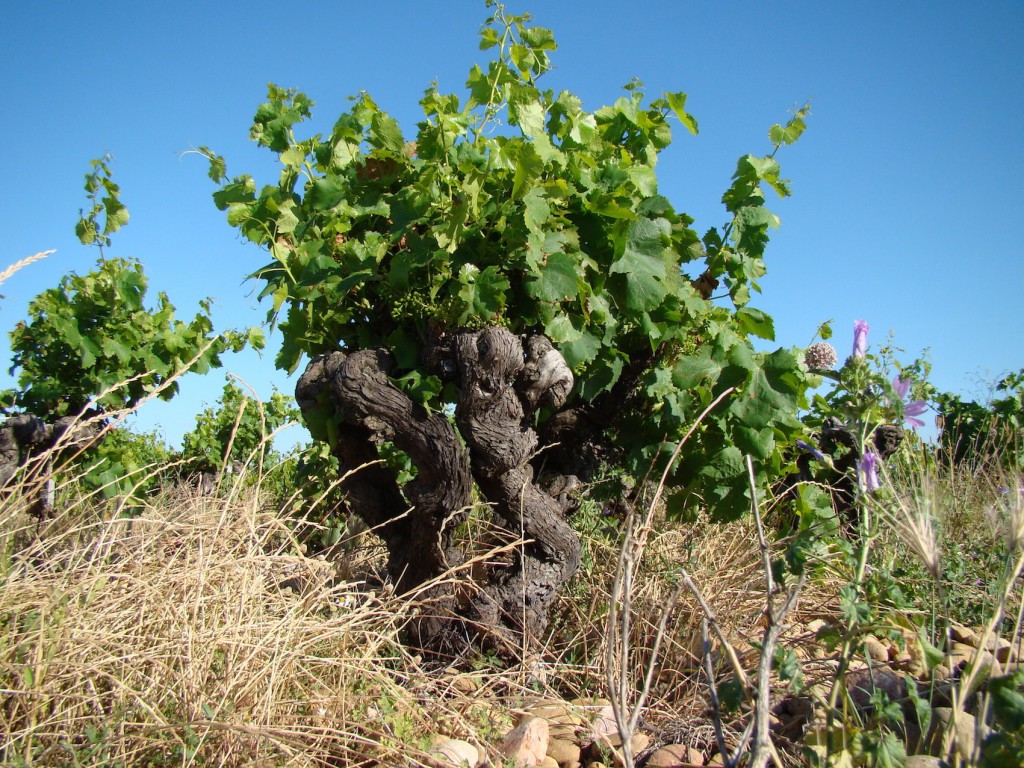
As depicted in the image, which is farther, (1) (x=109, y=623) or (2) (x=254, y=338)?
(2) (x=254, y=338)

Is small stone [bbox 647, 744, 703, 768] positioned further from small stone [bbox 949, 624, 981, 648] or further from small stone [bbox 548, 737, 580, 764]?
small stone [bbox 949, 624, 981, 648]

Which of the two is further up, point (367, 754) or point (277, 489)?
point (277, 489)

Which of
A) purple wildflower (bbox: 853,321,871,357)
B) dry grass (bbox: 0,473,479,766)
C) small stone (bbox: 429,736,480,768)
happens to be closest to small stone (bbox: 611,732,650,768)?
small stone (bbox: 429,736,480,768)

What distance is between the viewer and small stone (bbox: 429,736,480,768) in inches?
89.9

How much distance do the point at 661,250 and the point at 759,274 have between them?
27.7 inches

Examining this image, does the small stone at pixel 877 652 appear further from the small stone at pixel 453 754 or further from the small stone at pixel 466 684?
the small stone at pixel 453 754

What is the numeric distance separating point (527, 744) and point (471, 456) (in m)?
1.14

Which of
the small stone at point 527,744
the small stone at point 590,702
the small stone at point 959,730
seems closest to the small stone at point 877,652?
the small stone at point 959,730

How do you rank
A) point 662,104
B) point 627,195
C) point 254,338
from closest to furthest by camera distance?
point 627,195 → point 662,104 → point 254,338

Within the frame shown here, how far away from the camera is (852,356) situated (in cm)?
228

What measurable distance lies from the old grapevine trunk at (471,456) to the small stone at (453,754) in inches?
27.3

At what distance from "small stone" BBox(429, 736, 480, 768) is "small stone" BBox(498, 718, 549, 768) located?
108 millimetres

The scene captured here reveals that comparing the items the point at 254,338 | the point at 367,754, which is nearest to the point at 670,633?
the point at 367,754

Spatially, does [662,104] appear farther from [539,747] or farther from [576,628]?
[539,747]
